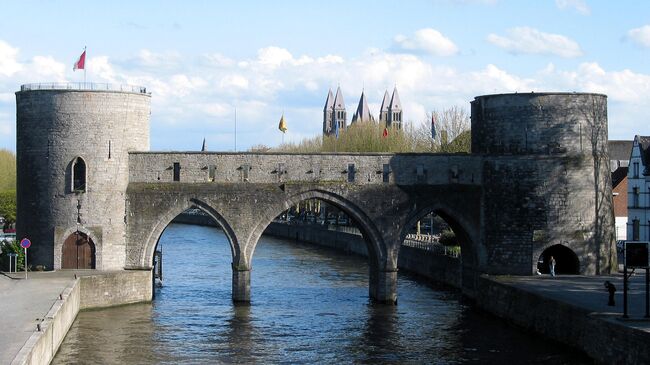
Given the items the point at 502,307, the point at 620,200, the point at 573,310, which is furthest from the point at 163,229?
the point at 620,200

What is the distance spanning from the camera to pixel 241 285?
46.9 meters

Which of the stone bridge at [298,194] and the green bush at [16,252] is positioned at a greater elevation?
the stone bridge at [298,194]

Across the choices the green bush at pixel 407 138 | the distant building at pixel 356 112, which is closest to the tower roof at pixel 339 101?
the distant building at pixel 356 112

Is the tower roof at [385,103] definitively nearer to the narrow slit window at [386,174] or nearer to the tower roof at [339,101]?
the tower roof at [339,101]

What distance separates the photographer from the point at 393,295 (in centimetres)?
4778

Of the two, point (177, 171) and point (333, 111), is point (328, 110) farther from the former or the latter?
point (177, 171)

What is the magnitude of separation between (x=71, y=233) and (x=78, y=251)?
0.82 meters

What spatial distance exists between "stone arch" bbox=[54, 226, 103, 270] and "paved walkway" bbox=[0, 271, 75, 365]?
0.79 metres

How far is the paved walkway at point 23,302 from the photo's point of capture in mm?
28878

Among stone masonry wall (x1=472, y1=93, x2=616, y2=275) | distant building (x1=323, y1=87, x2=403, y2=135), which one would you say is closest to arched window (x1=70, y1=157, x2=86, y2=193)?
stone masonry wall (x1=472, y1=93, x2=616, y2=275)

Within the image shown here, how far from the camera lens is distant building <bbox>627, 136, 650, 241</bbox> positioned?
65.1 m

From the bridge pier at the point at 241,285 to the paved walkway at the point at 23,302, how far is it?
6.73 m

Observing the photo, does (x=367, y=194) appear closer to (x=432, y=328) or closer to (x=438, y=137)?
(x=432, y=328)

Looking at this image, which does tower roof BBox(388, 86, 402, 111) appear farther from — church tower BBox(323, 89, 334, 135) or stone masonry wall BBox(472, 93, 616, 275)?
stone masonry wall BBox(472, 93, 616, 275)
